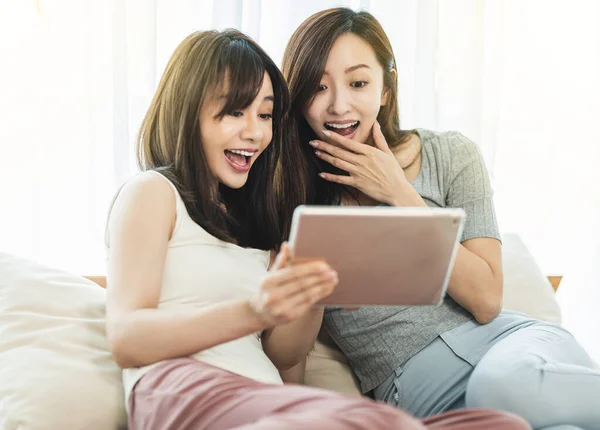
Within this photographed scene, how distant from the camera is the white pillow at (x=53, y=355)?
53.5 inches

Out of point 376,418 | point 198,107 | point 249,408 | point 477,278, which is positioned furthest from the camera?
point 477,278

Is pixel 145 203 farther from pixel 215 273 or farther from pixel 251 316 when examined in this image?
pixel 251 316

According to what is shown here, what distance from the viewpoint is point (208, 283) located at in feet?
4.72

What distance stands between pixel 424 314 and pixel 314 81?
55 centimetres

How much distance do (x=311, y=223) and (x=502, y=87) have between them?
1663 millimetres

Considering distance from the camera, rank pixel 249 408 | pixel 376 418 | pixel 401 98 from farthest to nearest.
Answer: pixel 401 98 → pixel 249 408 → pixel 376 418

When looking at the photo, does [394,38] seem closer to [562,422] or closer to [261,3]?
[261,3]

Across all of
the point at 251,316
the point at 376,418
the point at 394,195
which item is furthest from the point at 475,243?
the point at 376,418

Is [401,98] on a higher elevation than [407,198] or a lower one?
higher

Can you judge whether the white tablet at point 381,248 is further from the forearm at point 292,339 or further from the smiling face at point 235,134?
the smiling face at point 235,134

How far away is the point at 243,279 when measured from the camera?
1.50 meters

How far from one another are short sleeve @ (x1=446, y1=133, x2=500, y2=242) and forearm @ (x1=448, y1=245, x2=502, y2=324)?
71 millimetres

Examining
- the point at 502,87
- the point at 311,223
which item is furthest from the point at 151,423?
the point at 502,87

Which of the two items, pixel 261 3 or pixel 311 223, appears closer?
pixel 311 223
